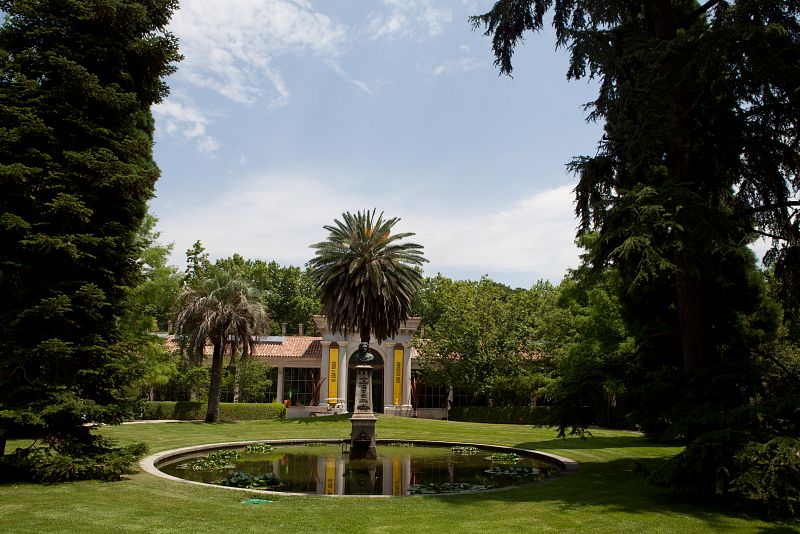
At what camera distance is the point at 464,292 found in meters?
40.1

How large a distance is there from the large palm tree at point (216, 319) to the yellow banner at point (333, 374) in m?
9.18

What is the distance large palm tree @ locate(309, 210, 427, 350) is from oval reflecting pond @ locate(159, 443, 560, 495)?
11282mm

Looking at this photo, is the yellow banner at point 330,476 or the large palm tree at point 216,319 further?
the large palm tree at point 216,319

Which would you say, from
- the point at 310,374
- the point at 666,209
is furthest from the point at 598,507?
the point at 310,374

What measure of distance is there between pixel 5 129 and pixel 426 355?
1200 inches

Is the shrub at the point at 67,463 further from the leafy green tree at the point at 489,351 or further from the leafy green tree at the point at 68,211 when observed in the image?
the leafy green tree at the point at 489,351

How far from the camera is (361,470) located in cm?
1460

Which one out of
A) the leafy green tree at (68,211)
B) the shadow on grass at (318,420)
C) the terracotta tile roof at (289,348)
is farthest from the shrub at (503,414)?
the leafy green tree at (68,211)

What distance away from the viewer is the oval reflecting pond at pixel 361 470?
11.8m

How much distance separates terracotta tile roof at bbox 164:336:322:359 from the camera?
42469mm

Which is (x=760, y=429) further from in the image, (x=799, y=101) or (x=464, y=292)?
(x=464, y=292)

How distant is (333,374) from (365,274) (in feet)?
40.3

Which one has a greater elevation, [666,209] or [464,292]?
[464,292]

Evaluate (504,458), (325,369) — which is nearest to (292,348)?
(325,369)
